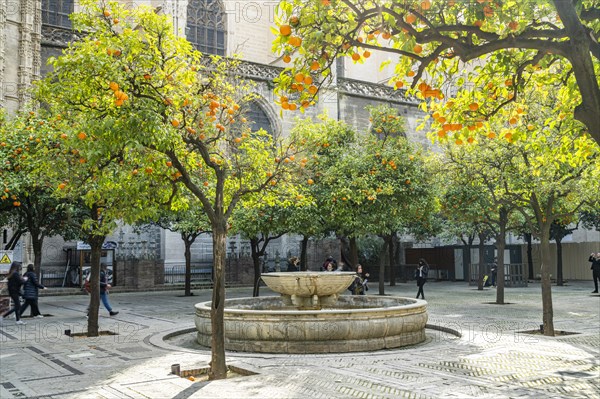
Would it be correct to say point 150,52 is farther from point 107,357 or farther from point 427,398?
point 427,398

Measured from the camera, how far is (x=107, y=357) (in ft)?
34.0

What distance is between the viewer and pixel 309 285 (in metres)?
12.3

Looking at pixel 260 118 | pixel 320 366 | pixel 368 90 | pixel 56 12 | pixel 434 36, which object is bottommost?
pixel 320 366

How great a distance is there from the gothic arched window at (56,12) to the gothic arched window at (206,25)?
6.43 m

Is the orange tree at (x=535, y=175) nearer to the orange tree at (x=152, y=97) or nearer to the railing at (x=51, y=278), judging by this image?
the orange tree at (x=152, y=97)

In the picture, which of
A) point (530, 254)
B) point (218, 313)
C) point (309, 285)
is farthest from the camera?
point (530, 254)

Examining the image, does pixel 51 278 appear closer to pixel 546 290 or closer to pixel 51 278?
pixel 51 278

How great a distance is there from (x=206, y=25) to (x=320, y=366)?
1159 inches

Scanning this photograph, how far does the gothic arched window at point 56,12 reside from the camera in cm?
3111

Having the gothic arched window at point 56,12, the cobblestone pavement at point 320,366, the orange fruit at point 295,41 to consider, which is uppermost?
the gothic arched window at point 56,12

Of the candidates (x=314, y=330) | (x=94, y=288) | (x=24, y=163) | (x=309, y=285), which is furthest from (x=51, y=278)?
(x=314, y=330)

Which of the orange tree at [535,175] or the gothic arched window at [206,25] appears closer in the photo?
the orange tree at [535,175]

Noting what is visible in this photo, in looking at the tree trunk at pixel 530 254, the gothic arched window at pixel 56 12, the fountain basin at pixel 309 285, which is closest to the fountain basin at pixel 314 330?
the fountain basin at pixel 309 285

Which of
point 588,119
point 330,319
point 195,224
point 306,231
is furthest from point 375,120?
point 588,119
